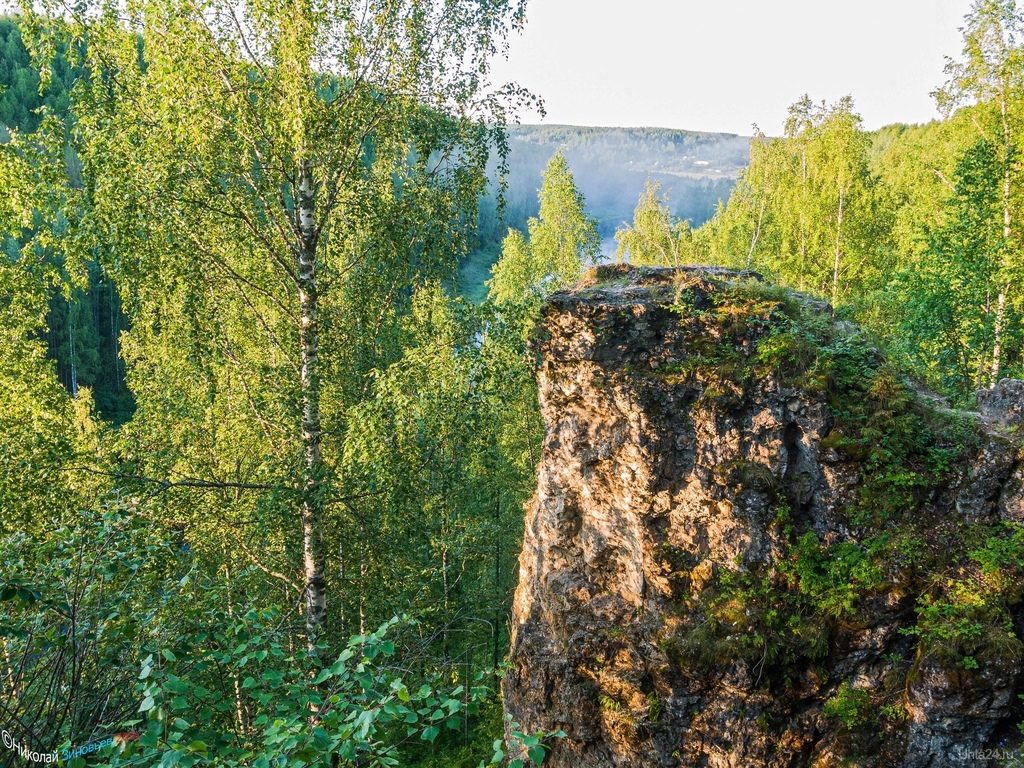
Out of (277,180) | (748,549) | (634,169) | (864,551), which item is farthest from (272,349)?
(634,169)

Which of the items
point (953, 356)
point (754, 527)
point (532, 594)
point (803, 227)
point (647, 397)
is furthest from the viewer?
point (803, 227)

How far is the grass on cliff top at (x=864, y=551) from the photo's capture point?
6.27 m

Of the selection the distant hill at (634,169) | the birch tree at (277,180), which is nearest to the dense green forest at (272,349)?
the birch tree at (277,180)

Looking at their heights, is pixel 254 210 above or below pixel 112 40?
below

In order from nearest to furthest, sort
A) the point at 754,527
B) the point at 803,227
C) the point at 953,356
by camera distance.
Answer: the point at 754,527 → the point at 953,356 → the point at 803,227

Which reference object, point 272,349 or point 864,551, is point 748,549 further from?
point 272,349

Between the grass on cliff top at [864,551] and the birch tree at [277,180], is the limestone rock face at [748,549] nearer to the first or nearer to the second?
the grass on cliff top at [864,551]

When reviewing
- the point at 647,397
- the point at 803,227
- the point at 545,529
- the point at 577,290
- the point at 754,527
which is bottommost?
the point at 545,529

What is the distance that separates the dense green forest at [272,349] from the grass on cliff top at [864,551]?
4.78 ft

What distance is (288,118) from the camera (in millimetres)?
6656

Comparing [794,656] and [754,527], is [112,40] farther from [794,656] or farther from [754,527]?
[794,656]

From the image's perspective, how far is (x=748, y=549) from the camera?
730 centimetres

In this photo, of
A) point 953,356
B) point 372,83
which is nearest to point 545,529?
point 372,83

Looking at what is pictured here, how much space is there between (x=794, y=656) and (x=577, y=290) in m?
5.65
